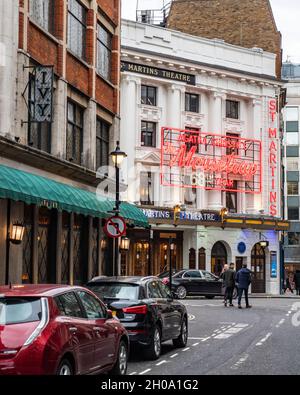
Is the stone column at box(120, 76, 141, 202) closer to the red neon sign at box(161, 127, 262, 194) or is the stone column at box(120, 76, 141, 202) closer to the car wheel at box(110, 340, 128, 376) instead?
the red neon sign at box(161, 127, 262, 194)

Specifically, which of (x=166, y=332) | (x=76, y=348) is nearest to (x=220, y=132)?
(x=166, y=332)

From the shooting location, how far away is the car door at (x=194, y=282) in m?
38.7

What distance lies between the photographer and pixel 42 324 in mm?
9148

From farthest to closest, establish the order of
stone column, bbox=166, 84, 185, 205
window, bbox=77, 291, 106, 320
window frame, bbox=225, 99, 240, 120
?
1. window frame, bbox=225, 99, 240, 120
2. stone column, bbox=166, 84, 185, 205
3. window, bbox=77, 291, 106, 320

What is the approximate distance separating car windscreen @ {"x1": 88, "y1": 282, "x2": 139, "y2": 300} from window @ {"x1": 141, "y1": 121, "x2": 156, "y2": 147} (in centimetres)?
3233

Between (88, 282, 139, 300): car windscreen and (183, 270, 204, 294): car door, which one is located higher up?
(88, 282, 139, 300): car windscreen

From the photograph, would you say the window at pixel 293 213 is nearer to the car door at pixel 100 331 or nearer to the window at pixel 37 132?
the window at pixel 37 132

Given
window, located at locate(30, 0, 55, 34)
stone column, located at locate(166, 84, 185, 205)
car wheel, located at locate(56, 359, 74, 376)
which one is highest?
stone column, located at locate(166, 84, 185, 205)

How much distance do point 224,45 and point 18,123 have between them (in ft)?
109

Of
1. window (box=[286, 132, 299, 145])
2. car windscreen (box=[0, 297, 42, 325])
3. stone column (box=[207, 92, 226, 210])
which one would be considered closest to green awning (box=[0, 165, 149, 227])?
car windscreen (box=[0, 297, 42, 325])

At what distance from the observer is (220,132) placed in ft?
163

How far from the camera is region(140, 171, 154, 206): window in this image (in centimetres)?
4591

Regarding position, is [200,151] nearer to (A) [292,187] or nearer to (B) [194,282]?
(B) [194,282]

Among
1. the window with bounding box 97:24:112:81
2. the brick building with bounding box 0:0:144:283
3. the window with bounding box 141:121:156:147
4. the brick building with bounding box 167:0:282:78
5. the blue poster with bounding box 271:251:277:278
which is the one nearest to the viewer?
the brick building with bounding box 0:0:144:283
